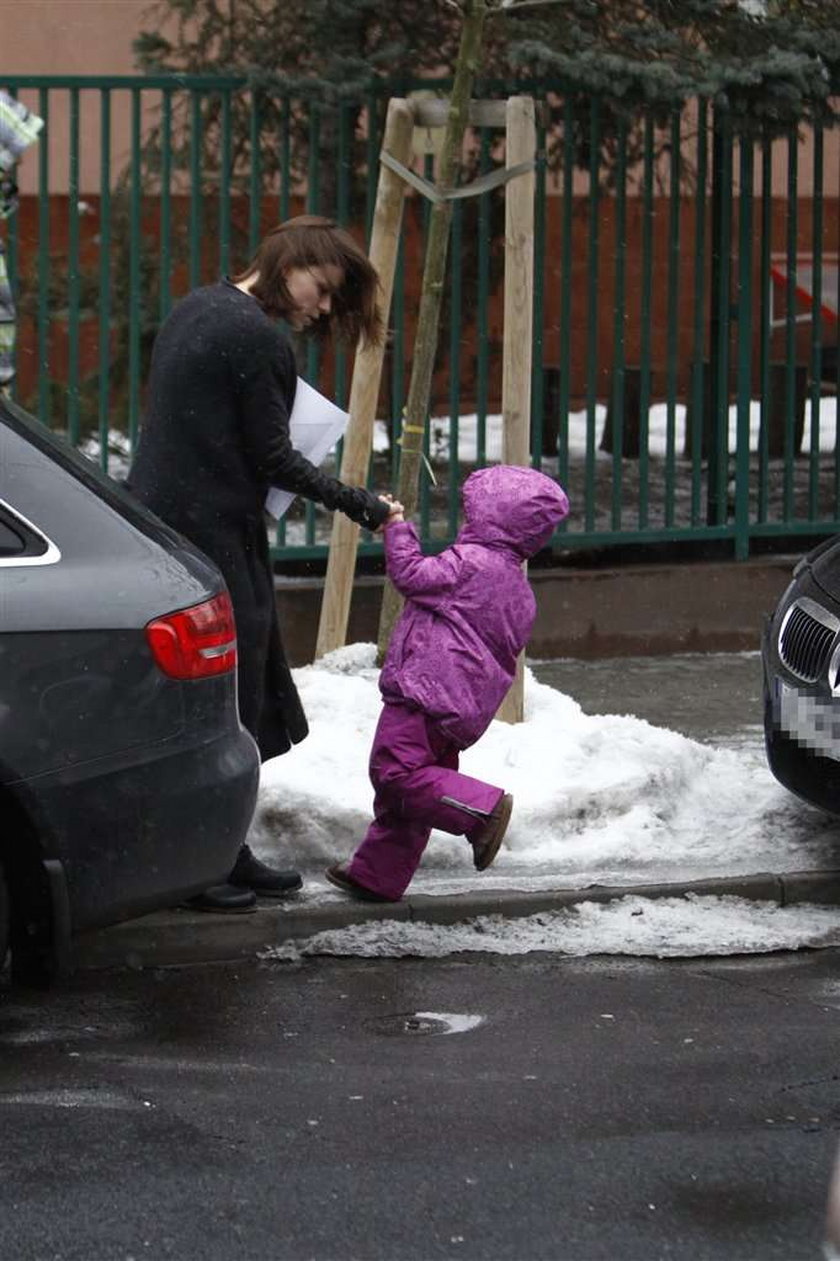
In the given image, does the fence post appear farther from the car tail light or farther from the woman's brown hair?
the car tail light

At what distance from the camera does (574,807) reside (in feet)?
22.5

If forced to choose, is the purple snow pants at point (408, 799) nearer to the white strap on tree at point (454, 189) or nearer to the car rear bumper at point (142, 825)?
the car rear bumper at point (142, 825)

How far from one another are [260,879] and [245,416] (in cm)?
128

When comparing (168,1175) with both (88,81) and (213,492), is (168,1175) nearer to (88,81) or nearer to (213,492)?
(213,492)

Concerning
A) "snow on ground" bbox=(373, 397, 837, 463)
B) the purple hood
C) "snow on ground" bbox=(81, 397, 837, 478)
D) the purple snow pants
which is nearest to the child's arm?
the purple hood

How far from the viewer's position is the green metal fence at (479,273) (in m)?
9.29

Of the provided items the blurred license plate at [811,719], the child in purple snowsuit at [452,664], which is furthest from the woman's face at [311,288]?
the blurred license plate at [811,719]

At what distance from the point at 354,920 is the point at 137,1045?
111 cm

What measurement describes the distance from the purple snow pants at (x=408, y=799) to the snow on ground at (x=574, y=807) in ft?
0.64

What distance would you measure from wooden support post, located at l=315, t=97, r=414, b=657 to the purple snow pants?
1.93 meters

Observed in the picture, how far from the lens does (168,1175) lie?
429 centimetres

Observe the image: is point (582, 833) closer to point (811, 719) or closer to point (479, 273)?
point (811, 719)

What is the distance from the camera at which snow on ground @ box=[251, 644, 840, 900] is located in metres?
6.56

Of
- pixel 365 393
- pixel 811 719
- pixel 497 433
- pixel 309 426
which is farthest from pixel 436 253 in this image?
pixel 497 433
